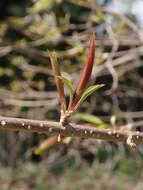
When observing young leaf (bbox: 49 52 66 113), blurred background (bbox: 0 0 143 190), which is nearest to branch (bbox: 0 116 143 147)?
young leaf (bbox: 49 52 66 113)

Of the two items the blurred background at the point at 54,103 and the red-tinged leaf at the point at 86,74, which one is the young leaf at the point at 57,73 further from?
the blurred background at the point at 54,103

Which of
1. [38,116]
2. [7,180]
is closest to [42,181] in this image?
[7,180]

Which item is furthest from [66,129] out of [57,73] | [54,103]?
[54,103]

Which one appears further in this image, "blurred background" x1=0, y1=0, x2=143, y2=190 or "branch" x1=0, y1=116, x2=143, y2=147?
"blurred background" x1=0, y1=0, x2=143, y2=190

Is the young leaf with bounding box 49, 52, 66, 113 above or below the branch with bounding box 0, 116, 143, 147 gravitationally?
above

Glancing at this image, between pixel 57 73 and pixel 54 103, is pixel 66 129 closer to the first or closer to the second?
pixel 57 73

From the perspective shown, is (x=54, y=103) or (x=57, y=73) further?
(x=54, y=103)

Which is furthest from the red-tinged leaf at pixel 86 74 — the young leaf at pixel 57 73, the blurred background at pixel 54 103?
the blurred background at pixel 54 103

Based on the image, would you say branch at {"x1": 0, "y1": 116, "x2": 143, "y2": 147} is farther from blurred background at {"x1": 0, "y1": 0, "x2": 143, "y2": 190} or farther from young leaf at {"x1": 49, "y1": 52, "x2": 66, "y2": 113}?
blurred background at {"x1": 0, "y1": 0, "x2": 143, "y2": 190}
